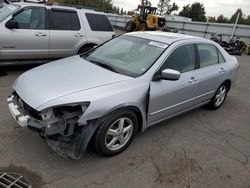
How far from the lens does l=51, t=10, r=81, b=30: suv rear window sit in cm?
659

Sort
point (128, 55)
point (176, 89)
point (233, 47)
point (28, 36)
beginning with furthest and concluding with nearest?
point (233, 47) → point (28, 36) → point (128, 55) → point (176, 89)

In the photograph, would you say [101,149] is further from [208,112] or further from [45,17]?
[45,17]

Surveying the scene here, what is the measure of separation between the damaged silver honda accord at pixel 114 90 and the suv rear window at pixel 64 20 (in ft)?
8.75

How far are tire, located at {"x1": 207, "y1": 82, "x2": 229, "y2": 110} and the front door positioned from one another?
85 cm

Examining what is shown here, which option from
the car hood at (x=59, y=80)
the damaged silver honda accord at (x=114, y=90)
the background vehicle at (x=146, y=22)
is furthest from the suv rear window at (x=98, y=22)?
the background vehicle at (x=146, y=22)

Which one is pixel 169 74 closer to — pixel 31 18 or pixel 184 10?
pixel 31 18

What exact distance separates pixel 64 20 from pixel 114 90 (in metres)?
4.42

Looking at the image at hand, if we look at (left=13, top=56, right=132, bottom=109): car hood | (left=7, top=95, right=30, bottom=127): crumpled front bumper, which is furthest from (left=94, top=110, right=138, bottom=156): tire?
(left=7, top=95, right=30, bottom=127): crumpled front bumper

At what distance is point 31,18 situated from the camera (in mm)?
6230

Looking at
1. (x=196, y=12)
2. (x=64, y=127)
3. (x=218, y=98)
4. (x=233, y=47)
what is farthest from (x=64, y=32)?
(x=196, y=12)

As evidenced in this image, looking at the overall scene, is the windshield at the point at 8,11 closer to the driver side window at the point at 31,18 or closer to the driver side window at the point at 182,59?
the driver side window at the point at 31,18

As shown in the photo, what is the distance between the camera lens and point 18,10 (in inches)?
237

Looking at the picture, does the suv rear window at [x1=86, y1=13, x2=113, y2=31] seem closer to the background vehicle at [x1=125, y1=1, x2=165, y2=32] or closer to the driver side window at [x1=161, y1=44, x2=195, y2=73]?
the driver side window at [x1=161, y1=44, x2=195, y2=73]

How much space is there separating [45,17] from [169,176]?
17.1ft
